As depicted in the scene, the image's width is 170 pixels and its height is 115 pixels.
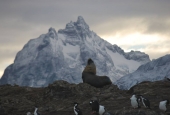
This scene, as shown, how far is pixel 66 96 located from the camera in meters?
50.3

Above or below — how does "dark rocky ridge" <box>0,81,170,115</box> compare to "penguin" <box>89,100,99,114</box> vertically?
above

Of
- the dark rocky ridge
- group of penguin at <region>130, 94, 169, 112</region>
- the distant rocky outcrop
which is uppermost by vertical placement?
the distant rocky outcrop

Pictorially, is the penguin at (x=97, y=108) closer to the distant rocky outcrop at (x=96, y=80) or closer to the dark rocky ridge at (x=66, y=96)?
the dark rocky ridge at (x=66, y=96)

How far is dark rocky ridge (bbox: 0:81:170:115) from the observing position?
45.8m

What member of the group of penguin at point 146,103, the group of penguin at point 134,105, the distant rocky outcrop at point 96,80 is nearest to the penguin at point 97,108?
the group of penguin at point 134,105

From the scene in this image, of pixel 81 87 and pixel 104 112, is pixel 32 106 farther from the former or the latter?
pixel 104 112

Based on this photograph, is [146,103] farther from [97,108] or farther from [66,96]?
[66,96]

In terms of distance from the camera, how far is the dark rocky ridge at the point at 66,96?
150 feet

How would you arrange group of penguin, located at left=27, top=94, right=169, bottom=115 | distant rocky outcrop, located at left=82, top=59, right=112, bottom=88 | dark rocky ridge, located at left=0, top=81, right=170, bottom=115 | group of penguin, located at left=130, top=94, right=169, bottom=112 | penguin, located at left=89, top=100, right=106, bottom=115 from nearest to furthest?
group of penguin, located at left=130, top=94, right=169, bottom=112
group of penguin, located at left=27, top=94, right=169, bottom=115
penguin, located at left=89, top=100, right=106, bottom=115
dark rocky ridge, located at left=0, top=81, right=170, bottom=115
distant rocky outcrop, located at left=82, top=59, right=112, bottom=88

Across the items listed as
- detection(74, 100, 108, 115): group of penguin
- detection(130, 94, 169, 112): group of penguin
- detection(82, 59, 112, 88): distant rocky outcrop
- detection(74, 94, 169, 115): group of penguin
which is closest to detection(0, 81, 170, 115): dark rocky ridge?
detection(82, 59, 112, 88): distant rocky outcrop

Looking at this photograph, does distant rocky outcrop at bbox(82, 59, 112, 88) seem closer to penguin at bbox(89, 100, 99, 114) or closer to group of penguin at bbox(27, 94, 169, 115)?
group of penguin at bbox(27, 94, 169, 115)

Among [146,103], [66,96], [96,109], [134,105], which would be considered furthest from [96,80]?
[146,103]

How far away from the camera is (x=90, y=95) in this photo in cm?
5016

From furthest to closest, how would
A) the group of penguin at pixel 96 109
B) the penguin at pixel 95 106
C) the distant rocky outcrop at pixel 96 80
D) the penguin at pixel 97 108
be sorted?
the distant rocky outcrop at pixel 96 80 → the penguin at pixel 95 106 → the penguin at pixel 97 108 → the group of penguin at pixel 96 109
